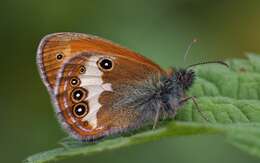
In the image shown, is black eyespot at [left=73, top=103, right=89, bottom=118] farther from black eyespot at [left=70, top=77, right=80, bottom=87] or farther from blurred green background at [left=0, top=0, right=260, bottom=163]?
blurred green background at [left=0, top=0, right=260, bottom=163]

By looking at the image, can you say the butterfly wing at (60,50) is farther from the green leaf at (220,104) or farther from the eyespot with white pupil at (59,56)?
the green leaf at (220,104)

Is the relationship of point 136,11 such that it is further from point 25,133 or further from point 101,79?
point 101,79

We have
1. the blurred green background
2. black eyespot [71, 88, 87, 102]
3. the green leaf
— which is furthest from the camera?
the blurred green background

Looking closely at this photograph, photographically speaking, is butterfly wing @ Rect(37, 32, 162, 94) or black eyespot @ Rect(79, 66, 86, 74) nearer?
butterfly wing @ Rect(37, 32, 162, 94)

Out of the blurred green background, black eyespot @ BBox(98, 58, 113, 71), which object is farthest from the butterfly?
the blurred green background

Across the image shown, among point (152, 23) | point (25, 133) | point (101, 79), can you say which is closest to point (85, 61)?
point (101, 79)

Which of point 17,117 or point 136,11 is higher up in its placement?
point 136,11
